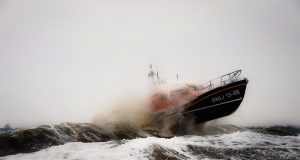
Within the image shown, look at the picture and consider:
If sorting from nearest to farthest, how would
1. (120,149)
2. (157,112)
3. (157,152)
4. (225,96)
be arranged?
(157,152)
(120,149)
(225,96)
(157,112)

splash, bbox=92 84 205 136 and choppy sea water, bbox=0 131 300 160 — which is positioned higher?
splash, bbox=92 84 205 136

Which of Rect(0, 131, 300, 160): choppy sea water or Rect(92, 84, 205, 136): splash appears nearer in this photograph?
Rect(0, 131, 300, 160): choppy sea water

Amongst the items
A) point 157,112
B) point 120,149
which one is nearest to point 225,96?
point 157,112

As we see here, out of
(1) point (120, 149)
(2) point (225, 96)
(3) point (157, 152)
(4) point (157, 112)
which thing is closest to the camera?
(3) point (157, 152)

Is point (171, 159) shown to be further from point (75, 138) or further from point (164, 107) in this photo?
point (164, 107)

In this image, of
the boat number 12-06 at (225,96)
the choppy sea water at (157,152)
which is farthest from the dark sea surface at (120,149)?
the boat number 12-06 at (225,96)

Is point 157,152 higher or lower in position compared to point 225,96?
lower

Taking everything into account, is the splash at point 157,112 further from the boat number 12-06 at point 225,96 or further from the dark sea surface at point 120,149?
the dark sea surface at point 120,149

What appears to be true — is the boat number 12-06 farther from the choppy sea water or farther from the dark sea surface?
the choppy sea water

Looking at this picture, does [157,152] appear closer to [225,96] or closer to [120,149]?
[120,149]

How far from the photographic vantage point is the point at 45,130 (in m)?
16.1

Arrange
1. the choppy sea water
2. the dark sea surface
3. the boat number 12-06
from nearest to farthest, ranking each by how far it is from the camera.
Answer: the choppy sea water → the dark sea surface → the boat number 12-06

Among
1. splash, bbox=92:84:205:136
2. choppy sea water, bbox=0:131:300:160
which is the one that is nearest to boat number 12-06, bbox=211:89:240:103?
splash, bbox=92:84:205:136

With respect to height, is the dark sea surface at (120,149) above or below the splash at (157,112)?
below
